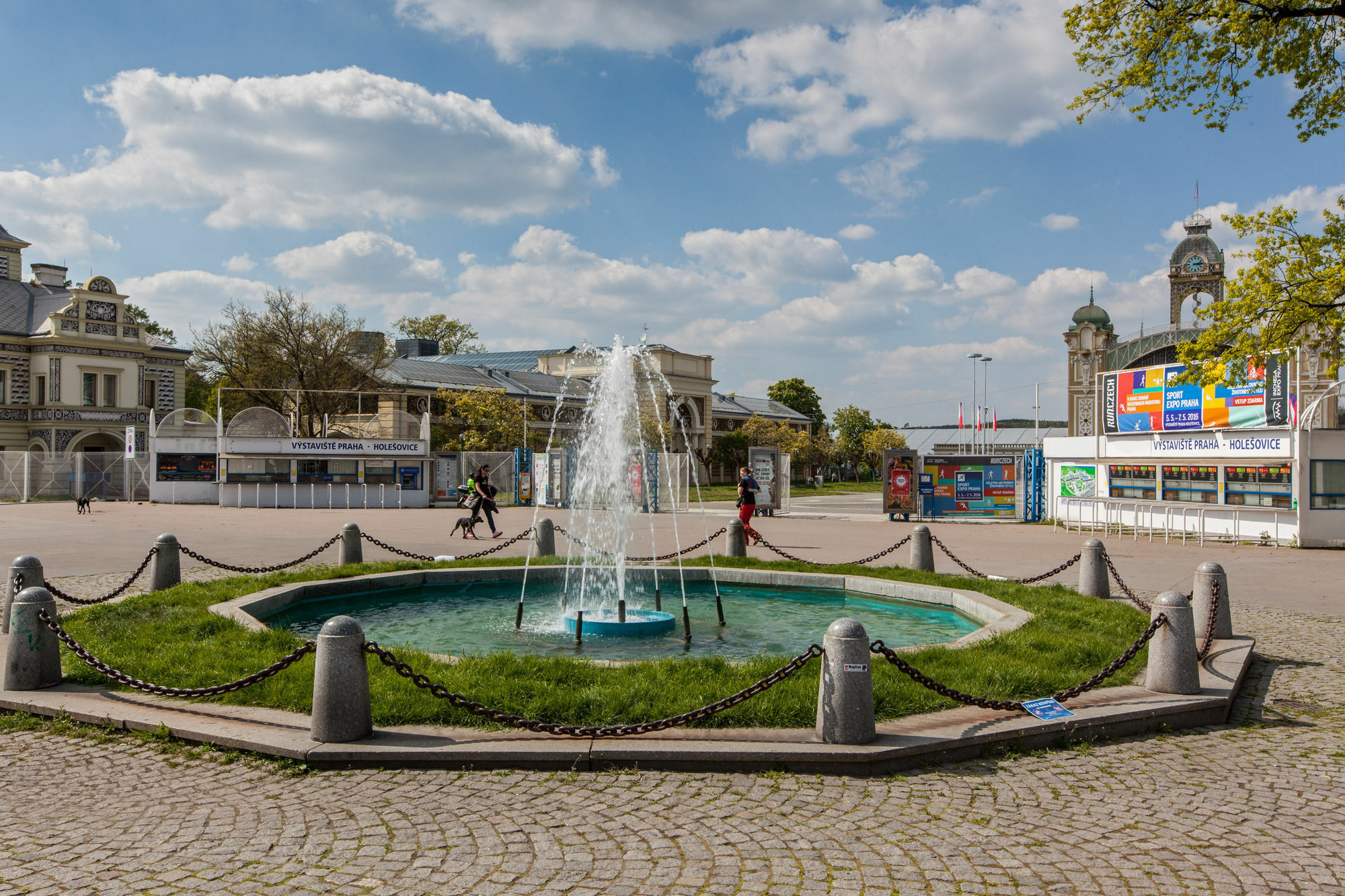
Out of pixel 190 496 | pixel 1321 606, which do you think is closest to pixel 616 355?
pixel 1321 606

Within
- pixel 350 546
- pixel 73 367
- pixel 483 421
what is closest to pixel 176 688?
pixel 350 546

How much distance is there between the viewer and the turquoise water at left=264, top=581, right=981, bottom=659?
29.4 feet

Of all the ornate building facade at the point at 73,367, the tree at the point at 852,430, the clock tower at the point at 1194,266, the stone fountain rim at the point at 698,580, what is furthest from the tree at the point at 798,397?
the stone fountain rim at the point at 698,580

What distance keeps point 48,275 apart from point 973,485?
59566 millimetres

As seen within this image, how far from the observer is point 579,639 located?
902cm

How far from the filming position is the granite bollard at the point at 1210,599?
8.55 m

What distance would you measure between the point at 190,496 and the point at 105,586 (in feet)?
88.3

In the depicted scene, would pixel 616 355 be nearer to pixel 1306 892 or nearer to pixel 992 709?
pixel 992 709

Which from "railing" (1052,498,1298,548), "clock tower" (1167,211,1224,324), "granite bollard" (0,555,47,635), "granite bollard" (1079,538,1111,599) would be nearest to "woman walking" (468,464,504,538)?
"granite bollard" (0,555,47,635)

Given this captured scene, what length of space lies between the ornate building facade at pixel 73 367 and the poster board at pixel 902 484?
148ft

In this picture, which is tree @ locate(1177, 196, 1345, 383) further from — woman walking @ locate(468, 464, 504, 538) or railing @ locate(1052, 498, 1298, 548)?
woman walking @ locate(468, 464, 504, 538)

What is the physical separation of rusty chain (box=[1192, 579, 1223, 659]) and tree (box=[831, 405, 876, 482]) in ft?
272

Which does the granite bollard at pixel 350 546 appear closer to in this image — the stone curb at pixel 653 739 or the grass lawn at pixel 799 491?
the stone curb at pixel 653 739

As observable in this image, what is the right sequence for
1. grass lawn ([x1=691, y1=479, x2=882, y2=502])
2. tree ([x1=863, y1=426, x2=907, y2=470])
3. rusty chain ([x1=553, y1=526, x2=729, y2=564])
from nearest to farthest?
rusty chain ([x1=553, y1=526, x2=729, y2=564]), grass lawn ([x1=691, y1=479, x2=882, y2=502]), tree ([x1=863, y1=426, x2=907, y2=470])
